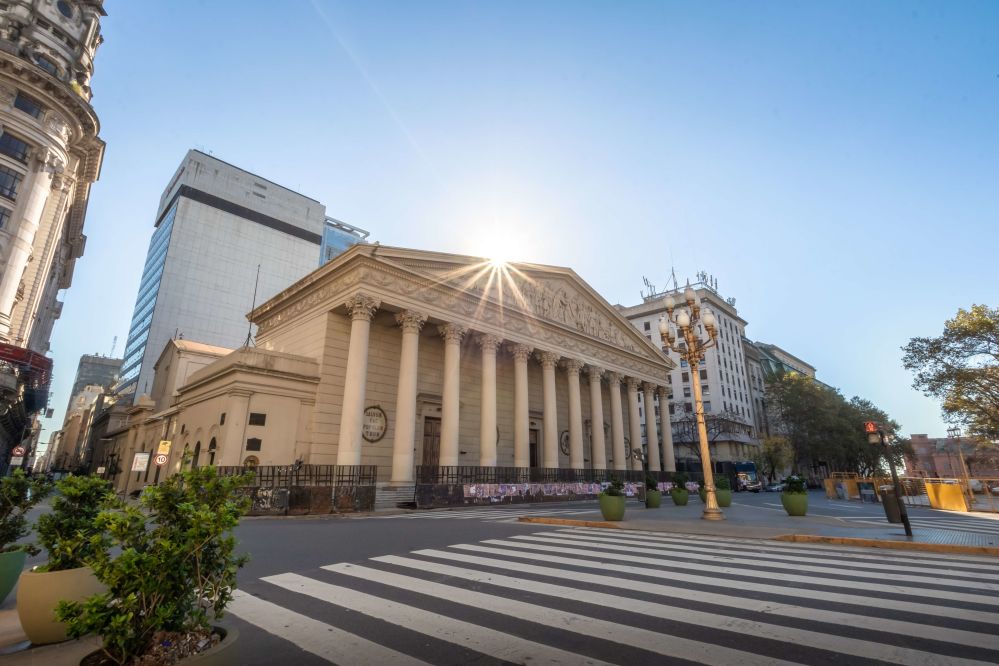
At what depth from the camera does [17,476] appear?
5.45m

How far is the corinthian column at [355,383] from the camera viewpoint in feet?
72.5

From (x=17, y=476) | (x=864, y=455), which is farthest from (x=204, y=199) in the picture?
(x=864, y=455)

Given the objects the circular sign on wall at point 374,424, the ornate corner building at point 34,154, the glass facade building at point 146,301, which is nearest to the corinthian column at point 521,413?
the circular sign on wall at point 374,424

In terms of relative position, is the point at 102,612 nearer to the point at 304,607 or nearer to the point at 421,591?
the point at 304,607

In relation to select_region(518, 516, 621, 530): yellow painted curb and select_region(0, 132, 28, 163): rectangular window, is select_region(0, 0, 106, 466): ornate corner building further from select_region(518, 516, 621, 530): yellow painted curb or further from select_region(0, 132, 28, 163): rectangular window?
select_region(518, 516, 621, 530): yellow painted curb

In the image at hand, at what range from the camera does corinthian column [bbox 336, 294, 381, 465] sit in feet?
72.5

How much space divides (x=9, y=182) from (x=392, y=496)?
116ft

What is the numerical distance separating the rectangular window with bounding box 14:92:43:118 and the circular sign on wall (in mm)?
34072

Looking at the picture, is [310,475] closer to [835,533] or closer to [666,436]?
[835,533]

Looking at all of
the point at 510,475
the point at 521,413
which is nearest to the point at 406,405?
the point at 510,475

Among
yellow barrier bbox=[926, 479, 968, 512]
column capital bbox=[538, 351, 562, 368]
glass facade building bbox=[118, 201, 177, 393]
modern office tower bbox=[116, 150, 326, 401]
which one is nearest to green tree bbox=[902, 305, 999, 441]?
yellow barrier bbox=[926, 479, 968, 512]

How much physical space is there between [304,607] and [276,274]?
3567 inches

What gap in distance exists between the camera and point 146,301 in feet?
256

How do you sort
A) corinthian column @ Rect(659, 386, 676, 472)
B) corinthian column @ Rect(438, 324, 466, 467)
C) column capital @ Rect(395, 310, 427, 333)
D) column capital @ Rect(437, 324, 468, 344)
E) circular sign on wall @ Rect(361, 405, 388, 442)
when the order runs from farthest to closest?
corinthian column @ Rect(659, 386, 676, 472)
column capital @ Rect(437, 324, 468, 344)
circular sign on wall @ Rect(361, 405, 388, 442)
column capital @ Rect(395, 310, 427, 333)
corinthian column @ Rect(438, 324, 466, 467)
